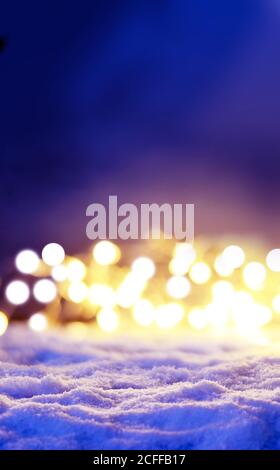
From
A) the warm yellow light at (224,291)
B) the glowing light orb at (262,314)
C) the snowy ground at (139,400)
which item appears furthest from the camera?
the warm yellow light at (224,291)

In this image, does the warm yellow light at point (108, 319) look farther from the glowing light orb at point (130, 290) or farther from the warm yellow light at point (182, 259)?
the warm yellow light at point (182, 259)

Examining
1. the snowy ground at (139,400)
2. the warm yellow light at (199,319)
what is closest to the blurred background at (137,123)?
the warm yellow light at (199,319)

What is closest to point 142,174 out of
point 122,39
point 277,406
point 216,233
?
point 216,233

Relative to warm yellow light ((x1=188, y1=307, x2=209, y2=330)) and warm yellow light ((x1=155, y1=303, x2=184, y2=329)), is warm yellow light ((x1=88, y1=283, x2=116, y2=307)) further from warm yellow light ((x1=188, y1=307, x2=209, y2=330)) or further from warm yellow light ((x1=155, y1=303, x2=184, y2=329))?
warm yellow light ((x1=188, y1=307, x2=209, y2=330))

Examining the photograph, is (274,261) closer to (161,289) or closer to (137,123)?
(161,289)

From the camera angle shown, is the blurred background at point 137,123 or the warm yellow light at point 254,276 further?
the blurred background at point 137,123

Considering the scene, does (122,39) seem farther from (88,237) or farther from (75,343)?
(75,343)

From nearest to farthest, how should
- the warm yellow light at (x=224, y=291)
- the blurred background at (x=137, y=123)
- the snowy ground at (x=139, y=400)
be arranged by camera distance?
the snowy ground at (x=139, y=400)
the warm yellow light at (x=224, y=291)
the blurred background at (x=137, y=123)
